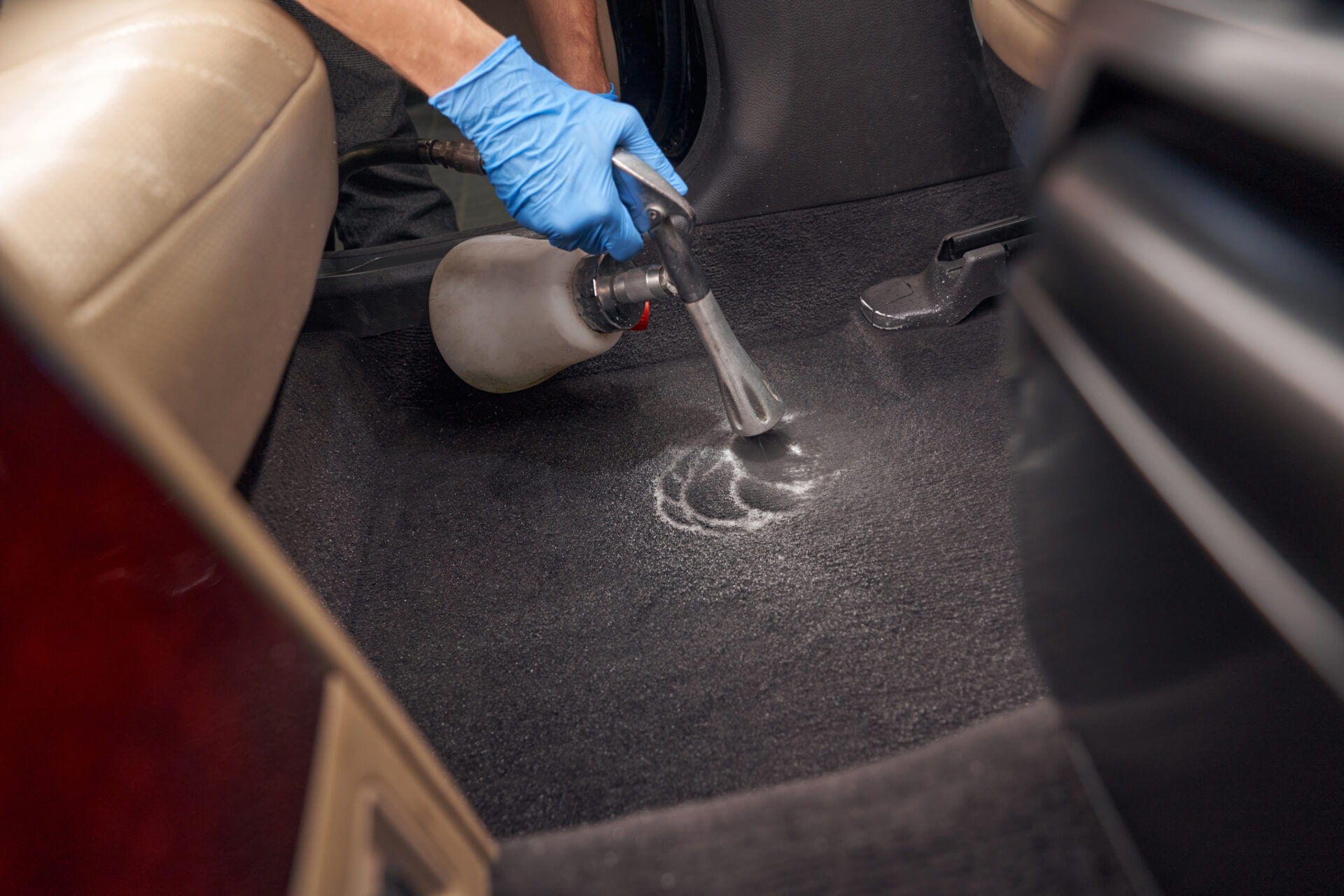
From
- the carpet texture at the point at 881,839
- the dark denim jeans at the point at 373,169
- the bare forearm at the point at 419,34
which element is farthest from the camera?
the dark denim jeans at the point at 373,169

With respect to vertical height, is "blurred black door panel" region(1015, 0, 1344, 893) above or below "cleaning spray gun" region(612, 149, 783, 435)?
above

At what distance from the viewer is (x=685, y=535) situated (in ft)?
3.01

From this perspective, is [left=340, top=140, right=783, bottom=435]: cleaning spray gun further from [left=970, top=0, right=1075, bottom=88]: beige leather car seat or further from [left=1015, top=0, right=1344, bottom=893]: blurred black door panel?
[left=1015, top=0, right=1344, bottom=893]: blurred black door panel

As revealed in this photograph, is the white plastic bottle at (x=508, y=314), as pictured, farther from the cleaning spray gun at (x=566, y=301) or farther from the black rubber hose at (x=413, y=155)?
the black rubber hose at (x=413, y=155)

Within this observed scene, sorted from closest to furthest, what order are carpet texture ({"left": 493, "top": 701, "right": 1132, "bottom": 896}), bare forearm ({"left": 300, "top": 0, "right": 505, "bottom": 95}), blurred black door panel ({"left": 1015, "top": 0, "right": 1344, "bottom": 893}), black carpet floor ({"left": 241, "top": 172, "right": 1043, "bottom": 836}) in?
blurred black door panel ({"left": 1015, "top": 0, "right": 1344, "bottom": 893})
carpet texture ({"left": 493, "top": 701, "right": 1132, "bottom": 896})
black carpet floor ({"left": 241, "top": 172, "right": 1043, "bottom": 836})
bare forearm ({"left": 300, "top": 0, "right": 505, "bottom": 95})

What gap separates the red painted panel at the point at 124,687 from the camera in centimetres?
30

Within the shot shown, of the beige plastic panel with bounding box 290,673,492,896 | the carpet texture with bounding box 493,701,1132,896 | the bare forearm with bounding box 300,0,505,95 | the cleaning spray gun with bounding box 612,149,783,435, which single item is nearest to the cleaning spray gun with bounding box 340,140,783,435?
the cleaning spray gun with bounding box 612,149,783,435

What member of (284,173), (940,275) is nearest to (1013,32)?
(940,275)

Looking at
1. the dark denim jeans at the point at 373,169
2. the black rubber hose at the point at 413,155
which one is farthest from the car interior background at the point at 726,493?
the dark denim jeans at the point at 373,169

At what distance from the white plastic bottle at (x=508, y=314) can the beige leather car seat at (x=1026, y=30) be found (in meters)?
0.51

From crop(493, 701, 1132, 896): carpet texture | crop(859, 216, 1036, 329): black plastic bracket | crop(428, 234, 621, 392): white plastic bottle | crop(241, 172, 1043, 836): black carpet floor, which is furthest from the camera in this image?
crop(859, 216, 1036, 329): black plastic bracket

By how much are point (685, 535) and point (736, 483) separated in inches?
4.0

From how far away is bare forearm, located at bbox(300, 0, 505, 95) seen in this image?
0.84m

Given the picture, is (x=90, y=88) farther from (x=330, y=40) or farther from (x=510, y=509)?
(x=330, y=40)
